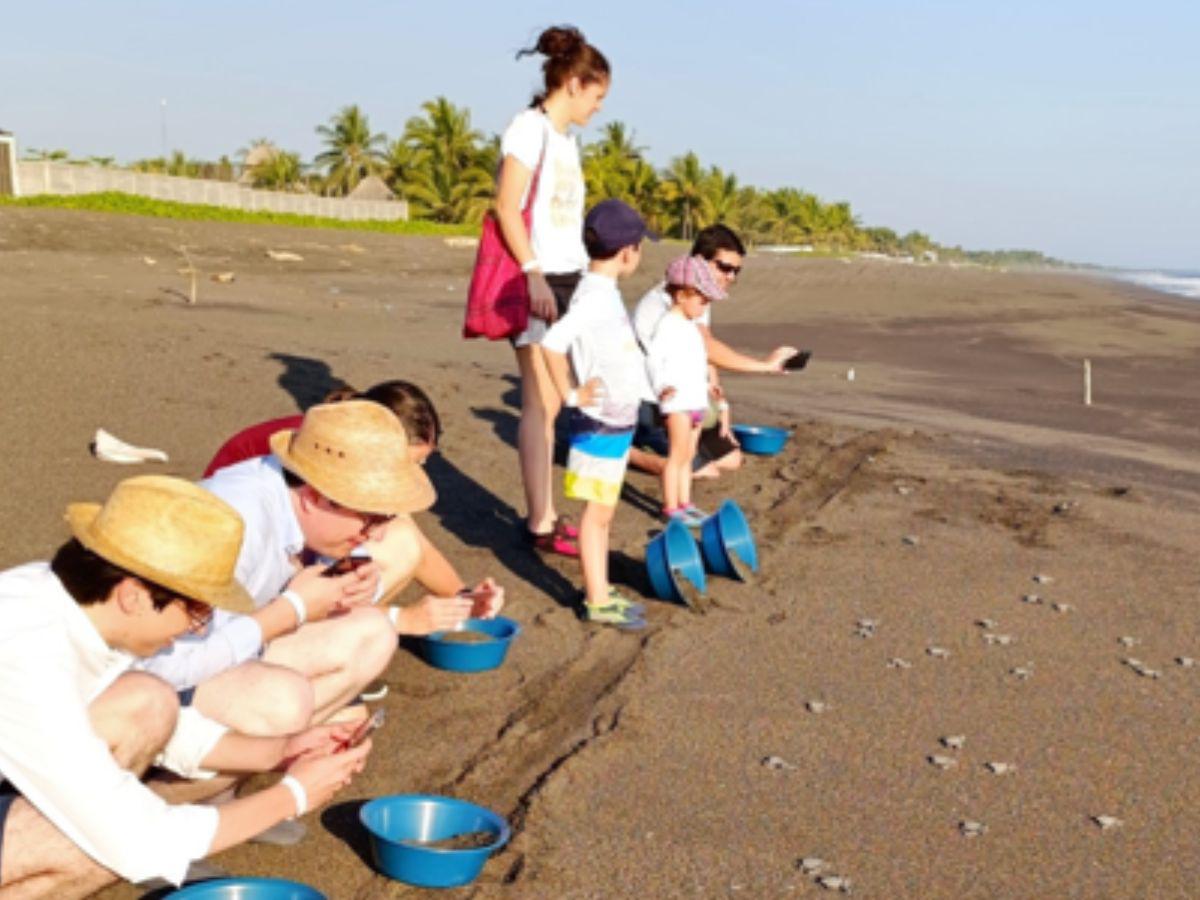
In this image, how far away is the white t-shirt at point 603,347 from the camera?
5.46 m

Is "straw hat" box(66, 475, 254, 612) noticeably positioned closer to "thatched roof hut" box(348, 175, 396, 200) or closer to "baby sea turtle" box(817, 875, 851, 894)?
"baby sea turtle" box(817, 875, 851, 894)

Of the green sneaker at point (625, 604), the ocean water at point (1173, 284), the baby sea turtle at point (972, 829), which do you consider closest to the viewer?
the baby sea turtle at point (972, 829)

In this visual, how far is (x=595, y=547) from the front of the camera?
5488 mm

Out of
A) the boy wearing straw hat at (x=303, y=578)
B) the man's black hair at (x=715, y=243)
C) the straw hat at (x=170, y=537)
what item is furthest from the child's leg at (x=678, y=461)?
the straw hat at (x=170, y=537)

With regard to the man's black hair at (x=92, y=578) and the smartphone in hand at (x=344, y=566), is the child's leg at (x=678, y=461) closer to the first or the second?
the smartphone in hand at (x=344, y=566)

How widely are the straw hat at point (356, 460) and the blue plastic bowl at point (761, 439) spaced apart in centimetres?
574

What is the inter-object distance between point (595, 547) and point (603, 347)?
84 centimetres

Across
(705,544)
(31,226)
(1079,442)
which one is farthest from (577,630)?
(31,226)

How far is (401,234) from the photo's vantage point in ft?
132

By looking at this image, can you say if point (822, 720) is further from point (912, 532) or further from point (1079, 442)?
point (1079, 442)

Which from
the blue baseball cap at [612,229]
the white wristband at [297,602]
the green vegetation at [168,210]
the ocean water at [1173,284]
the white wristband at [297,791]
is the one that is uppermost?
the blue baseball cap at [612,229]

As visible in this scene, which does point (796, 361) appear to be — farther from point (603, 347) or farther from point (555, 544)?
point (603, 347)

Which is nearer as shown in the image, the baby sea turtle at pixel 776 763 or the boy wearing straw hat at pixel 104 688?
the boy wearing straw hat at pixel 104 688

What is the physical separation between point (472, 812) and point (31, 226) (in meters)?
23.9
